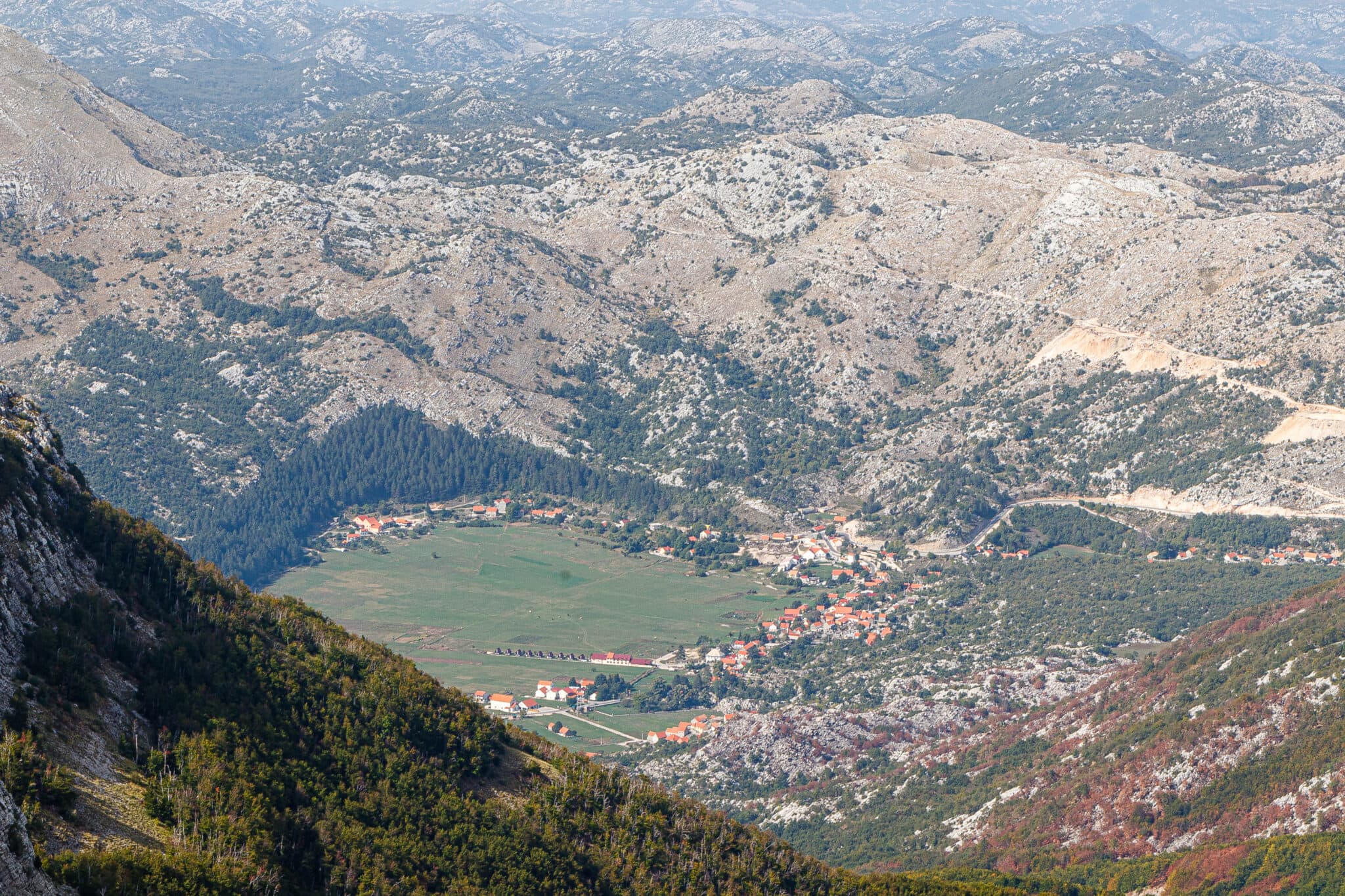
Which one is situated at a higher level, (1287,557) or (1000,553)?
(1287,557)

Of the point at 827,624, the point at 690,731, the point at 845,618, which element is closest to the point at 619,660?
the point at 690,731

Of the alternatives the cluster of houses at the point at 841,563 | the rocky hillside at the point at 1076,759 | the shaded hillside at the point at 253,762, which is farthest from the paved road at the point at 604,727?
the shaded hillside at the point at 253,762

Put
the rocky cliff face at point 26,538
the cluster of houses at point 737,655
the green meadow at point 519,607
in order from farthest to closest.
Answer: the cluster of houses at point 737,655 → the green meadow at point 519,607 → the rocky cliff face at point 26,538

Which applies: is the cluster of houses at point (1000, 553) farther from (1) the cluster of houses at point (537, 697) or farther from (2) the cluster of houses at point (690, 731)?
(1) the cluster of houses at point (537, 697)

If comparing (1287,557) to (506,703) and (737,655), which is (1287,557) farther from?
(506,703)

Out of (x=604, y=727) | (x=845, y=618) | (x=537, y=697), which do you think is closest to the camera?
(x=604, y=727)

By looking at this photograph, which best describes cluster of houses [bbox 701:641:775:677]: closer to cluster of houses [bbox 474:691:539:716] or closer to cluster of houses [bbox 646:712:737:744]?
cluster of houses [bbox 646:712:737:744]

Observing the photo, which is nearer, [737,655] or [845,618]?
[737,655]
